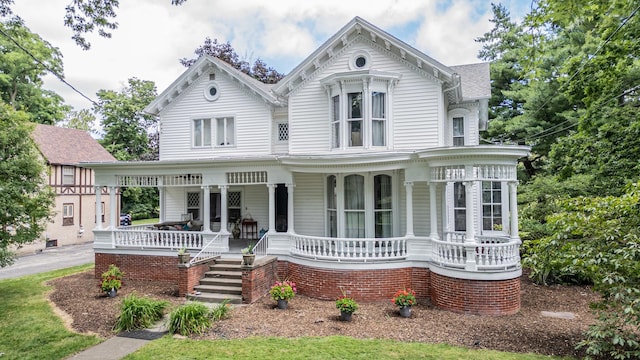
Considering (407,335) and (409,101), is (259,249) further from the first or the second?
(409,101)

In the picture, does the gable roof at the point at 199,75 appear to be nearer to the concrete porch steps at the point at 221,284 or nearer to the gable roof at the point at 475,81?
the concrete porch steps at the point at 221,284

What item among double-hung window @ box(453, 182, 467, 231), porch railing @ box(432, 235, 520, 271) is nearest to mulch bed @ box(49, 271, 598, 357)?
porch railing @ box(432, 235, 520, 271)

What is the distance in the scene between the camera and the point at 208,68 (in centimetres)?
1565

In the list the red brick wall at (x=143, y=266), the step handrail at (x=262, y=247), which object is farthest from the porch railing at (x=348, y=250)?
the red brick wall at (x=143, y=266)

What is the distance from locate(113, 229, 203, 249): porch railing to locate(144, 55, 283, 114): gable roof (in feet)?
18.6

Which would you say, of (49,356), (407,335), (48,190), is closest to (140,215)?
(48,190)

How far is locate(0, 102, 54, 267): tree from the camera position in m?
11.4

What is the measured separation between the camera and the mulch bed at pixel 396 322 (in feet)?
25.6

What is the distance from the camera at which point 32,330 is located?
892 centimetres

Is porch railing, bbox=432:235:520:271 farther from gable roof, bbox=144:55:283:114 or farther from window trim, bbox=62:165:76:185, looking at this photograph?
window trim, bbox=62:165:76:185

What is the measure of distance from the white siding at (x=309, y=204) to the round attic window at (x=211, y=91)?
5197 mm

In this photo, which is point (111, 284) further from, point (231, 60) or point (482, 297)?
point (231, 60)

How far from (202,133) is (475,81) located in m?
12.3

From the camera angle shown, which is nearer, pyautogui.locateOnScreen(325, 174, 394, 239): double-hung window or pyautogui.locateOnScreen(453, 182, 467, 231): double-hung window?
pyautogui.locateOnScreen(325, 174, 394, 239): double-hung window
